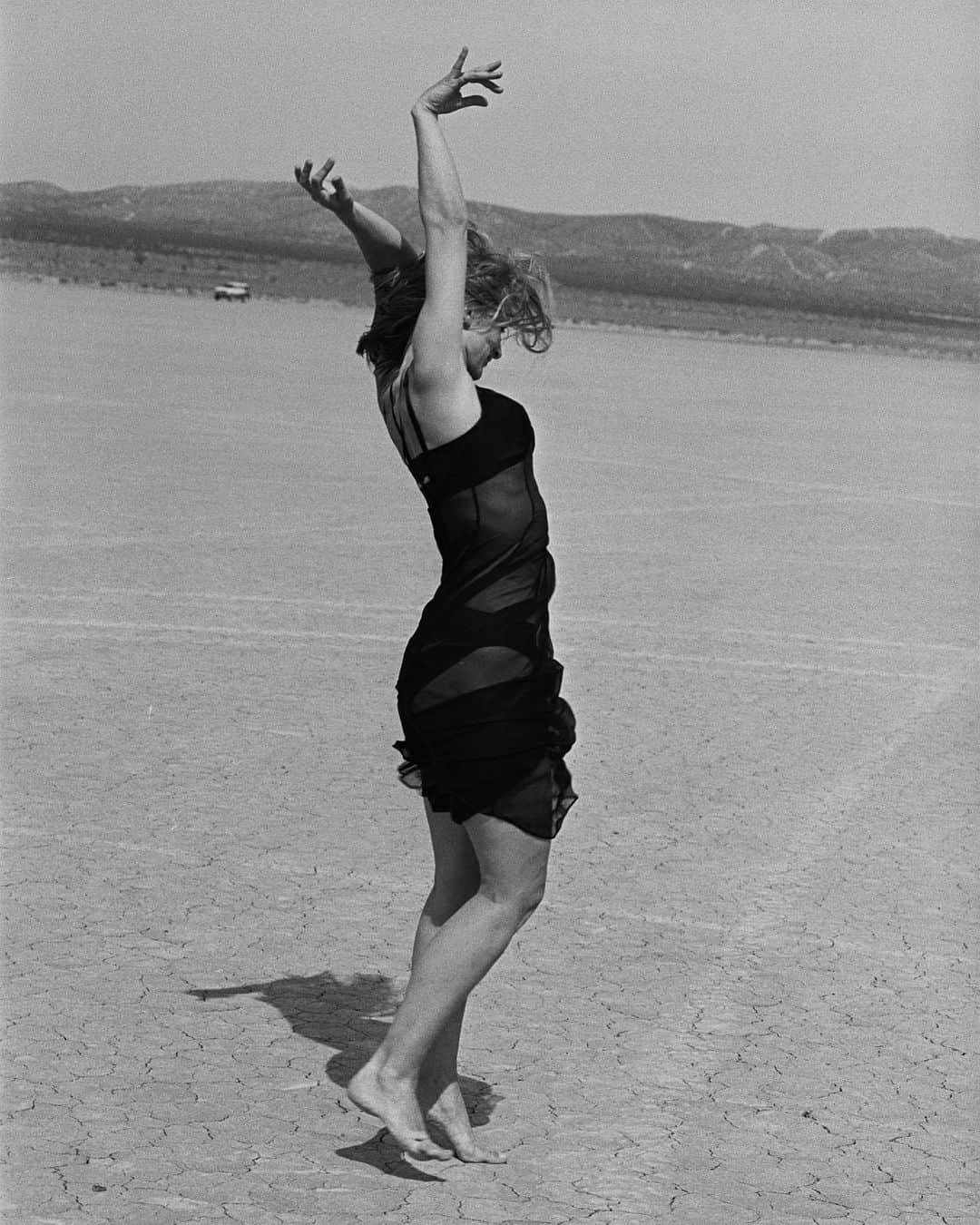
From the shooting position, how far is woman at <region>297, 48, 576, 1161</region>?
152 inches

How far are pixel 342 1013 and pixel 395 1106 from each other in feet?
3.33

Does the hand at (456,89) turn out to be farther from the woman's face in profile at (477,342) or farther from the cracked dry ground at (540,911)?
the cracked dry ground at (540,911)

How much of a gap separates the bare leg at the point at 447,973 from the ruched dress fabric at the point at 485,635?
6 centimetres

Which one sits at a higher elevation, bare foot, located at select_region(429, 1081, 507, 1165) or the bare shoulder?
the bare shoulder

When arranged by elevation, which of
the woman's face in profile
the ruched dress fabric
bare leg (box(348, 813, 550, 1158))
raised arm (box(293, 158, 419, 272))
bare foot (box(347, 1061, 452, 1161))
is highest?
raised arm (box(293, 158, 419, 272))

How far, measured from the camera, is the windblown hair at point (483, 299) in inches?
157

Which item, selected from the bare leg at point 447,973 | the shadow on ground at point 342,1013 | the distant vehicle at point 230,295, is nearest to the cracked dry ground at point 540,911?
the shadow on ground at point 342,1013

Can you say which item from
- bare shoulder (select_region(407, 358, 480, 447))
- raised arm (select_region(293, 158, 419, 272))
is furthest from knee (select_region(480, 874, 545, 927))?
raised arm (select_region(293, 158, 419, 272))

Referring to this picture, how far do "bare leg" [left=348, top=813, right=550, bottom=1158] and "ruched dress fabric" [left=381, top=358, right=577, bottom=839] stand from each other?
6cm

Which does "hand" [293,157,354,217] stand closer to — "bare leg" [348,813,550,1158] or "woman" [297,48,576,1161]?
"woman" [297,48,576,1161]

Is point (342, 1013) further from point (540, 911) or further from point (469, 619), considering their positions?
point (469, 619)

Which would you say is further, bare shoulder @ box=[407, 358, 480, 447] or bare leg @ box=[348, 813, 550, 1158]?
bare leg @ box=[348, 813, 550, 1158]

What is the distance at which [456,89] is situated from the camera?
3.92m

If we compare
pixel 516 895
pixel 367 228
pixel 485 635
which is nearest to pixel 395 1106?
pixel 516 895
